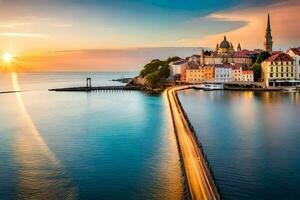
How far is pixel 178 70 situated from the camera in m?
95.1

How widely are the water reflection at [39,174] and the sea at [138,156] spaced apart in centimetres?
4

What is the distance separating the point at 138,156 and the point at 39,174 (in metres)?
5.79

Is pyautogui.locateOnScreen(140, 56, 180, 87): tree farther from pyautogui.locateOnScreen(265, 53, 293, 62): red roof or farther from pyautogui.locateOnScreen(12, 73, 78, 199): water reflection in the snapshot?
pyautogui.locateOnScreen(12, 73, 78, 199): water reflection

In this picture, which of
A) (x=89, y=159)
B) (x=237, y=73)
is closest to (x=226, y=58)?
(x=237, y=73)

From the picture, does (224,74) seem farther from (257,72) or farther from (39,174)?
(39,174)

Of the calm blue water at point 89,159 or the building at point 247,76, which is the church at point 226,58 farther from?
the calm blue water at point 89,159

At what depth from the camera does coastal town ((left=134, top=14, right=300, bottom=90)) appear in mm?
75125

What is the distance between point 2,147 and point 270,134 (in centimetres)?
1773

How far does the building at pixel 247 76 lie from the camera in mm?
81031

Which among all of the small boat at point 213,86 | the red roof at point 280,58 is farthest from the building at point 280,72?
the small boat at point 213,86

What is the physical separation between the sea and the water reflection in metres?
0.04

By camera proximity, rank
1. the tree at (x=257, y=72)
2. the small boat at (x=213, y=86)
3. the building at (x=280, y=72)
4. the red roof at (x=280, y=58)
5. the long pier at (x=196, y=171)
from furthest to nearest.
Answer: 1. the tree at (x=257, y=72)
2. the small boat at (x=213, y=86)
3. the red roof at (x=280, y=58)
4. the building at (x=280, y=72)
5. the long pier at (x=196, y=171)

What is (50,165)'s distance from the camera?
2117 cm

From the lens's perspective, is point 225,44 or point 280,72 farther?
point 225,44
